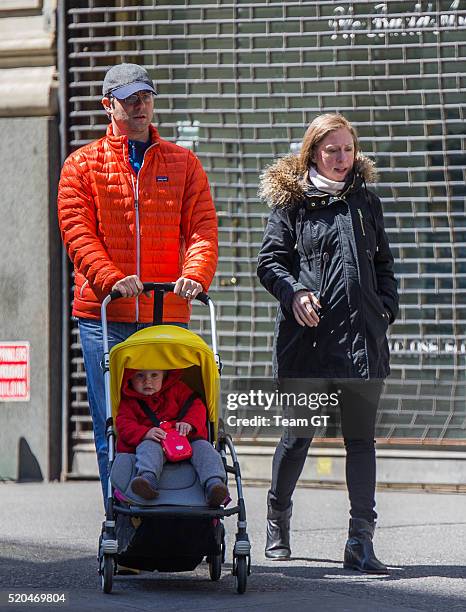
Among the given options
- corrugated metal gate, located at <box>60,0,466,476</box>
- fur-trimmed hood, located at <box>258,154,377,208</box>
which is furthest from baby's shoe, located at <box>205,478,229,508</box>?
corrugated metal gate, located at <box>60,0,466,476</box>

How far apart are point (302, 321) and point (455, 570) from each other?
1.33m

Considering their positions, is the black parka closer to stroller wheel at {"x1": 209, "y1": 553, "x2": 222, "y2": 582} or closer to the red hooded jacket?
the red hooded jacket

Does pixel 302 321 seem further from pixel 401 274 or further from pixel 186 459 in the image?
pixel 401 274

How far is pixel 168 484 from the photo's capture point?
18.3 ft

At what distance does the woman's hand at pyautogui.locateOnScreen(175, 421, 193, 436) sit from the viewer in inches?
226

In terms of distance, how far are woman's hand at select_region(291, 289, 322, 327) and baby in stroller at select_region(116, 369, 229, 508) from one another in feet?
2.00

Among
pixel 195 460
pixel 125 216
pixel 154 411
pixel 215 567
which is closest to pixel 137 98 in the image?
pixel 125 216

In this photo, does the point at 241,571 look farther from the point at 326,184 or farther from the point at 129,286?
the point at 326,184

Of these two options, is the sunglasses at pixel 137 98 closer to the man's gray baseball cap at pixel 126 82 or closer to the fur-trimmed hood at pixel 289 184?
the man's gray baseball cap at pixel 126 82

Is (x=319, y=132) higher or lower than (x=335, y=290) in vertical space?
higher

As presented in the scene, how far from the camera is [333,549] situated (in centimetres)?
701

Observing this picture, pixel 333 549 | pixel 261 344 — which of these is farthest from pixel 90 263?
pixel 261 344

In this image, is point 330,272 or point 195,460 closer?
point 195,460

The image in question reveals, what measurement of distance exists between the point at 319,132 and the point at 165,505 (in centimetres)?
194
